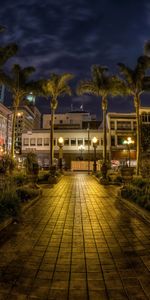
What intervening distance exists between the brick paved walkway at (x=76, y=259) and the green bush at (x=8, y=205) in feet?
1.47

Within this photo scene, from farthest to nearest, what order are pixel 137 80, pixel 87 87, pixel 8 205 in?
1. pixel 87 87
2. pixel 137 80
3. pixel 8 205

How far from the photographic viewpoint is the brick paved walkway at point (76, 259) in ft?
10.8

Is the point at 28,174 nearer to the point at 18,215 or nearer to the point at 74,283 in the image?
the point at 18,215

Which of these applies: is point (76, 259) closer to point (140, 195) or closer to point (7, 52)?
point (140, 195)

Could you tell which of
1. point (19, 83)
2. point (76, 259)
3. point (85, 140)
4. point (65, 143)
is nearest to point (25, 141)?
point (65, 143)

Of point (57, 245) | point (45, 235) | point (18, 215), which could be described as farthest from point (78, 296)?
point (18, 215)

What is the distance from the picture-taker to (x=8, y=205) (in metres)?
7.43

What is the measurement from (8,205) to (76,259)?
12.2ft

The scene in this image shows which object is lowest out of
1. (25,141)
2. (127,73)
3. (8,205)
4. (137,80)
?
(8,205)

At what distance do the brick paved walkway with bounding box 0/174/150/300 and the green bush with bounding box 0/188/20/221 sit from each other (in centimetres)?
45

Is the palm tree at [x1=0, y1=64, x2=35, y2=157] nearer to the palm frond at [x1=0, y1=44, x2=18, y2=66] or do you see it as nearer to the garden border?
the palm frond at [x1=0, y1=44, x2=18, y2=66]

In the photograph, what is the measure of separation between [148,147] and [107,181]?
26.8 metres

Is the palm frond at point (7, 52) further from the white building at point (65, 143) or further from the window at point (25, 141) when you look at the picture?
the window at point (25, 141)

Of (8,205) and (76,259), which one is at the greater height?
(8,205)
